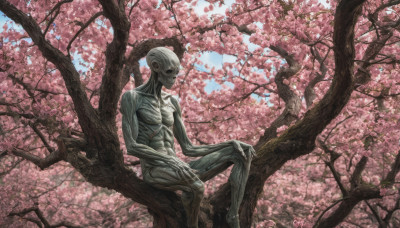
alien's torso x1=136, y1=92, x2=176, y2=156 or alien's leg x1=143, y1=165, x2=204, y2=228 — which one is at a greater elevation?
alien's torso x1=136, y1=92, x2=176, y2=156

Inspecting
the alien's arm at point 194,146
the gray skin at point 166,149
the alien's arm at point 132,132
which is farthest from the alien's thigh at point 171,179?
the alien's arm at point 194,146

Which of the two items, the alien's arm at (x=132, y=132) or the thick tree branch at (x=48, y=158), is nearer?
the alien's arm at (x=132, y=132)

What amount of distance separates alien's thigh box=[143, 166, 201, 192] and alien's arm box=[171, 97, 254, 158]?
1.68 feet

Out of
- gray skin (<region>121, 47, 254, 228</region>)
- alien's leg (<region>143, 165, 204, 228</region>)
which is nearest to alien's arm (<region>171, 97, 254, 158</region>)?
gray skin (<region>121, 47, 254, 228</region>)

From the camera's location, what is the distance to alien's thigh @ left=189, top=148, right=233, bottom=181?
152 inches

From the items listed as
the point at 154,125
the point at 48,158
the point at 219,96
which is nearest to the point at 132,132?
the point at 154,125

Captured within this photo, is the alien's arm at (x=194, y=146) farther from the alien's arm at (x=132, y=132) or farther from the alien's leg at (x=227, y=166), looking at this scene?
the alien's arm at (x=132, y=132)

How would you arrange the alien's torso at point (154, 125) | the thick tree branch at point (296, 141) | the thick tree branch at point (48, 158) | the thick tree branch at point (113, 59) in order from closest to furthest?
the alien's torso at point (154, 125) → the thick tree branch at point (113, 59) → the thick tree branch at point (296, 141) → the thick tree branch at point (48, 158)

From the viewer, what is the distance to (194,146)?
4113mm

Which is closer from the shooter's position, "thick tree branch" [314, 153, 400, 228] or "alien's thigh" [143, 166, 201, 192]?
"alien's thigh" [143, 166, 201, 192]

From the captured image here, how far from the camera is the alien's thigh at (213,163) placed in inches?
152

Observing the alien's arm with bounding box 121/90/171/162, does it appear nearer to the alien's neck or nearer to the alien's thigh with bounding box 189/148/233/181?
the alien's neck

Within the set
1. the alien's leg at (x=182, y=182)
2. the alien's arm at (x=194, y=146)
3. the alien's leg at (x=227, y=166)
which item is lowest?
the alien's leg at (x=182, y=182)

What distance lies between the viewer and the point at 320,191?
12.5 m
